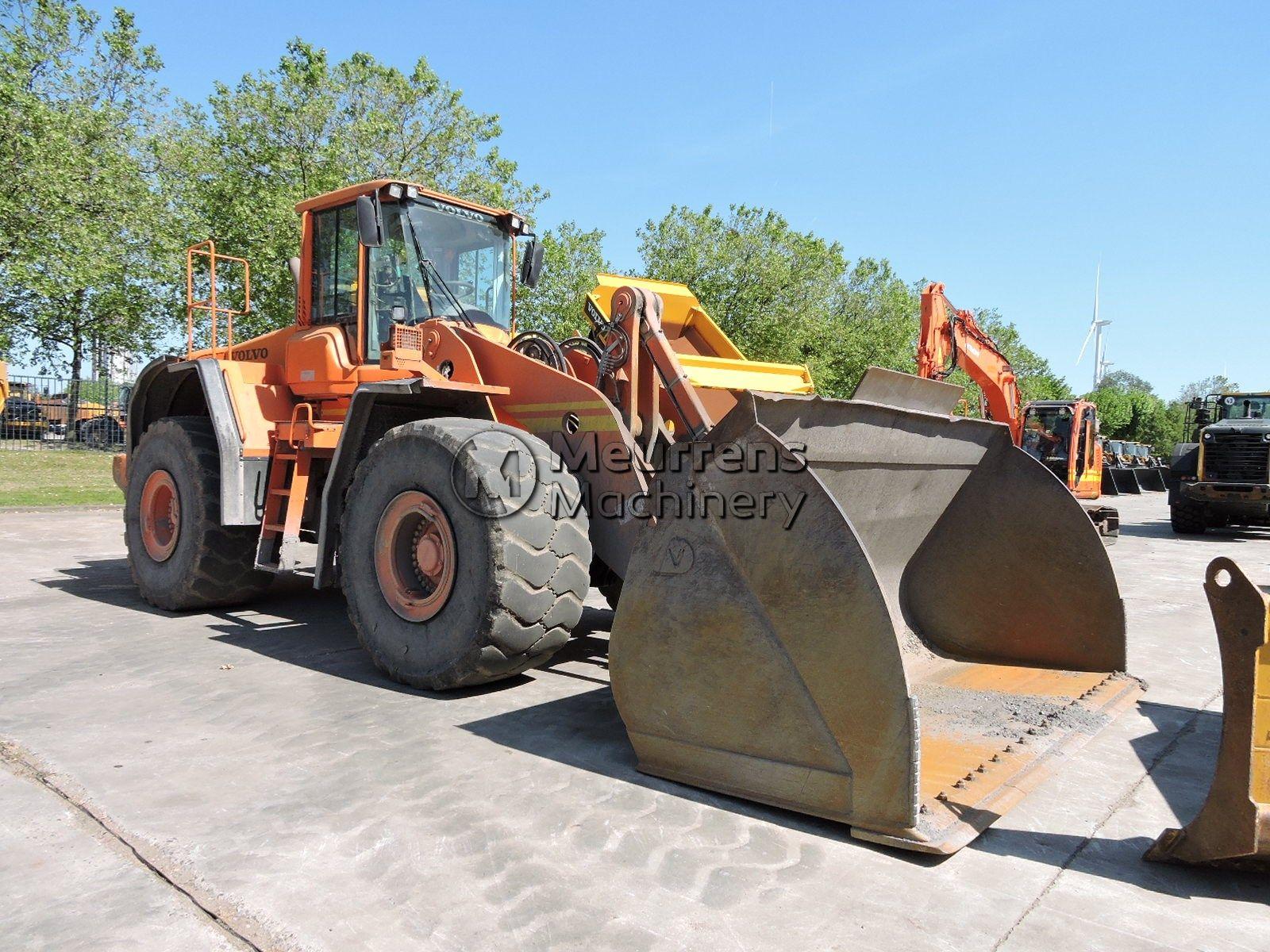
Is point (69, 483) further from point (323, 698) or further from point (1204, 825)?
point (1204, 825)

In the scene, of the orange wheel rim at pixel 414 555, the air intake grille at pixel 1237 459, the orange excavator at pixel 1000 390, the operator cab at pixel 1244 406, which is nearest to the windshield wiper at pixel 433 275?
the orange wheel rim at pixel 414 555

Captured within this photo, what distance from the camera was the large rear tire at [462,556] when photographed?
166 inches

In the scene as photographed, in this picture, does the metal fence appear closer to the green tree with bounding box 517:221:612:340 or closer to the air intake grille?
the green tree with bounding box 517:221:612:340

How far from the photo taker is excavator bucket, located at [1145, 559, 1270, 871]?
2.68 meters

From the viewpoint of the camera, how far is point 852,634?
9.52 ft

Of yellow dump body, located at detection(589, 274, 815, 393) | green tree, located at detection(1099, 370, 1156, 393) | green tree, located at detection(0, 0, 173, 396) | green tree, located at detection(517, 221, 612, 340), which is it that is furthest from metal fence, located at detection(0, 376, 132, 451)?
green tree, located at detection(1099, 370, 1156, 393)

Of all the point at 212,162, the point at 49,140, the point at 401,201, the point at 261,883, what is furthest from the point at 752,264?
the point at 261,883

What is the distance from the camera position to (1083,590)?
14.8 feet

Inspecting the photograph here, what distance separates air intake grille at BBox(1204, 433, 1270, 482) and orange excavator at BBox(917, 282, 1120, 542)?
6.85 feet

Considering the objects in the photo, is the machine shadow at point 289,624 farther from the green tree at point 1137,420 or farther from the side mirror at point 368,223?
the green tree at point 1137,420

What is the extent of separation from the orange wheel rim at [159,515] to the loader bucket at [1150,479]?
36440 mm

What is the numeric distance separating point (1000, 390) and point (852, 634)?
13.9 metres

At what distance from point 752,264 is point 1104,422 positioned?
154 ft

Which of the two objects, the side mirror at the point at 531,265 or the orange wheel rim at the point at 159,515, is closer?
the side mirror at the point at 531,265
